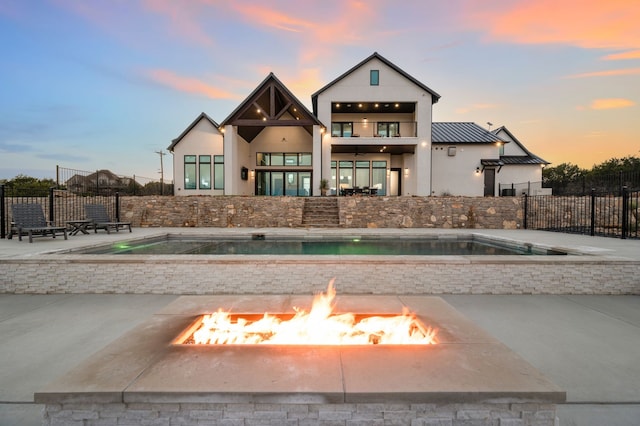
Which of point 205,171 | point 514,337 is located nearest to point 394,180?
point 205,171

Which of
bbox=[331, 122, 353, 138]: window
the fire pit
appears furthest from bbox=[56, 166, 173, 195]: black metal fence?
the fire pit

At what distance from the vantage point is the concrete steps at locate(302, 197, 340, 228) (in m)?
13.6

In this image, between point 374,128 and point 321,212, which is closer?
point 321,212

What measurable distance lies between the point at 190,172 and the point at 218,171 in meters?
1.97

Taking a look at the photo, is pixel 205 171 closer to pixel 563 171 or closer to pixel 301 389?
pixel 301 389

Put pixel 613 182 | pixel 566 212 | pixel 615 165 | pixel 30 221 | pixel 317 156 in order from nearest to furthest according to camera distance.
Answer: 1. pixel 30 221
2. pixel 613 182
3. pixel 566 212
4. pixel 317 156
5. pixel 615 165

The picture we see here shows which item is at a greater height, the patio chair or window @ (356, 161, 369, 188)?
window @ (356, 161, 369, 188)

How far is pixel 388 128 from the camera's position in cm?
2148

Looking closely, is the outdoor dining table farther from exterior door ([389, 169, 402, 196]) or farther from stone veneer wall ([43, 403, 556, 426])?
exterior door ([389, 169, 402, 196])

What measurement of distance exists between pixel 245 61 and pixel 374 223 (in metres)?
16.6

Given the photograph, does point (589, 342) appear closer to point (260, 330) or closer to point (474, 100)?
point (260, 330)

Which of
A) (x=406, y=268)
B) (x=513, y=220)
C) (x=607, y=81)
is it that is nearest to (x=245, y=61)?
(x=513, y=220)

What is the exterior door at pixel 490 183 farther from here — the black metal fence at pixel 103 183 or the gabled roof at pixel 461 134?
the black metal fence at pixel 103 183

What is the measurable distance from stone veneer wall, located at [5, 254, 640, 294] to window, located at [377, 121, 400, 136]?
17694 mm
